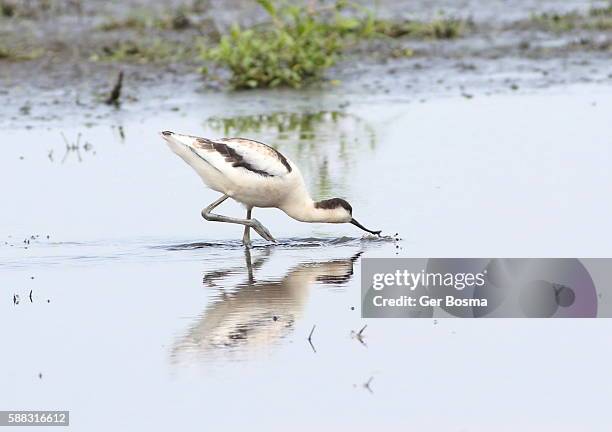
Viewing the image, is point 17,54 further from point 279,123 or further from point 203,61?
point 279,123

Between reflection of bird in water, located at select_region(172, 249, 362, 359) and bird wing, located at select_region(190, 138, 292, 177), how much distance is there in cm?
61

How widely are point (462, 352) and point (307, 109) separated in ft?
25.9

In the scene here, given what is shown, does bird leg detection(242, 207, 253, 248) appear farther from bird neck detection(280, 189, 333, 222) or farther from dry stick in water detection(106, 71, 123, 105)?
dry stick in water detection(106, 71, 123, 105)

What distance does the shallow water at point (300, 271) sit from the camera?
623cm

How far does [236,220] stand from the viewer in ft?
31.4

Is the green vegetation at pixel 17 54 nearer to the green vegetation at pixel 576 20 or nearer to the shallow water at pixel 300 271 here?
the shallow water at pixel 300 271

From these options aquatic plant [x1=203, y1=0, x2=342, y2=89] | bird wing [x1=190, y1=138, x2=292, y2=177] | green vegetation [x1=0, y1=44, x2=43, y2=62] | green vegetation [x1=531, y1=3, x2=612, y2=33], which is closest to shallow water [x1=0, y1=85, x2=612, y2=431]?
bird wing [x1=190, y1=138, x2=292, y2=177]

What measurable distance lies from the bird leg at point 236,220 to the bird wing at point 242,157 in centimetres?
30

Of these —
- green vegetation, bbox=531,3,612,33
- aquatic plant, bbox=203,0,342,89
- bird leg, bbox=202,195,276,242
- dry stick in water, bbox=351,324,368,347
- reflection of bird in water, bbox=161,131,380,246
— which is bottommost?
dry stick in water, bbox=351,324,368,347

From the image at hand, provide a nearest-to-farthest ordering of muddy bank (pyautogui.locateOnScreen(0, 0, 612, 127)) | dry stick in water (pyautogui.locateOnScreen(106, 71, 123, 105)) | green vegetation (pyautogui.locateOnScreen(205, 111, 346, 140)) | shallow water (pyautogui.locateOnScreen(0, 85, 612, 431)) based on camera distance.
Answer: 1. shallow water (pyautogui.locateOnScreen(0, 85, 612, 431))
2. green vegetation (pyautogui.locateOnScreen(205, 111, 346, 140))
3. dry stick in water (pyautogui.locateOnScreen(106, 71, 123, 105))
4. muddy bank (pyautogui.locateOnScreen(0, 0, 612, 127))

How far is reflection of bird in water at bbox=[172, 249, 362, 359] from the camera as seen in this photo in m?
7.05

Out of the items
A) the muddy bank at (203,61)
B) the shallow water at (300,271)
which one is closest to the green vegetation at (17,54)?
the muddy bank at (203,61)

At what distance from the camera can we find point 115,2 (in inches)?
831

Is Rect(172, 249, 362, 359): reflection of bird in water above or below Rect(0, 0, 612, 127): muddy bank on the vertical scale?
below
